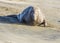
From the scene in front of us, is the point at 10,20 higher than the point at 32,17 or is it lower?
lower

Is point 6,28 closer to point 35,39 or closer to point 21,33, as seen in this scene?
point 21,33

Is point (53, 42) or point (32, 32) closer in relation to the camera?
point (53, 42)

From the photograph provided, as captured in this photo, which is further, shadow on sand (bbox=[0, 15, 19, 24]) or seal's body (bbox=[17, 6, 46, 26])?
shadow on sand (bbox=[0, 15, 19, 24])

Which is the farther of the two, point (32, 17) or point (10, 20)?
point (10, 20)

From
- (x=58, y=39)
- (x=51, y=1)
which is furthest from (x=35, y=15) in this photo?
(x=51, y=1)

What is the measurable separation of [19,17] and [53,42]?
3539 millimetres

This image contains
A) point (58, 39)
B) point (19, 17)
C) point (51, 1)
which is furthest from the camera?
point (51, 1)

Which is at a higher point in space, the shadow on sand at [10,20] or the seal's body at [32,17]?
the seal's body at [32,17]

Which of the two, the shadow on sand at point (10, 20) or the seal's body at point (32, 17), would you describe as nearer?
the seal's body at point (32, 17)

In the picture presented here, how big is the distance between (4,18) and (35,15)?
1565 millimetres

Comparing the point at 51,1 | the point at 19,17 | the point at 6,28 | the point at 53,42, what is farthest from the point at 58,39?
the point at 51,1

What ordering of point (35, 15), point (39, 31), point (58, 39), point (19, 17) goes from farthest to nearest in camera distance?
point (19, 17) < point (35, 15) < point (39, 31) < point (58, 39)

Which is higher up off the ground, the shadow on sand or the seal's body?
the seal's body

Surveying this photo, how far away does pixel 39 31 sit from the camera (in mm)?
8797
